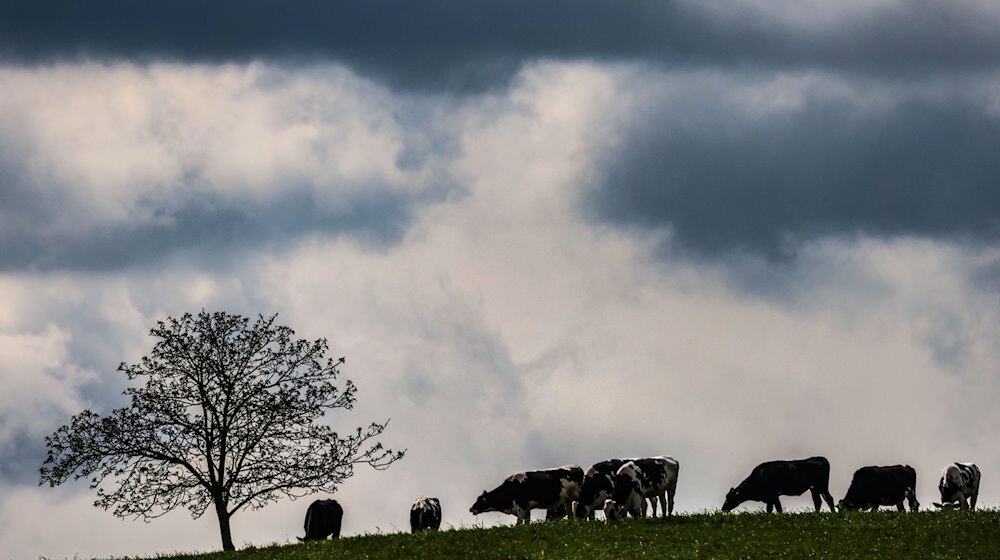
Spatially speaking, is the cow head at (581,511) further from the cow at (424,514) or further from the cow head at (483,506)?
the cow at (424,514)

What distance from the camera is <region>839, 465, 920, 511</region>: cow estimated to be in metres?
59.0

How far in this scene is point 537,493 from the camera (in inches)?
2201

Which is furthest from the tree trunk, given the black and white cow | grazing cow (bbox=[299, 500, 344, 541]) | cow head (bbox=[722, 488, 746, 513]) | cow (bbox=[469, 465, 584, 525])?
the black and white cow

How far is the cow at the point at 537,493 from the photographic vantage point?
183ft

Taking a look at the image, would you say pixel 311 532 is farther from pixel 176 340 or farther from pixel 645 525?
pixel 645 525

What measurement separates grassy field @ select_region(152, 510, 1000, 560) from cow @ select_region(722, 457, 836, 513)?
44.1 feet

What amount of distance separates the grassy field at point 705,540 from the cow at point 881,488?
43.9 feet

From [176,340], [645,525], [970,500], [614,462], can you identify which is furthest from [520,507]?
[970,500]

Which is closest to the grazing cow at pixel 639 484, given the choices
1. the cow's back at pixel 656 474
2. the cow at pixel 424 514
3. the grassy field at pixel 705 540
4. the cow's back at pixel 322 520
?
the cow's back at pixel 656 474

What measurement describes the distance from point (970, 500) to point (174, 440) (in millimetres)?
37499

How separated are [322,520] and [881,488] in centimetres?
2561

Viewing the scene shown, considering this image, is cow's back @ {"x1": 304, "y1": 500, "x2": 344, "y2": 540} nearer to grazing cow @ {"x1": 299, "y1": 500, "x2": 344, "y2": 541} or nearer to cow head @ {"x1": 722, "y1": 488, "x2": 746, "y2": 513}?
grazing cow @ {"x1": 299, "y1": 500, "x2": 344, "y2": 541}

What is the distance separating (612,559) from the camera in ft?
124

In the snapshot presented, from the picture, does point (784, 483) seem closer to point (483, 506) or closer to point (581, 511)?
point (581, 511)
